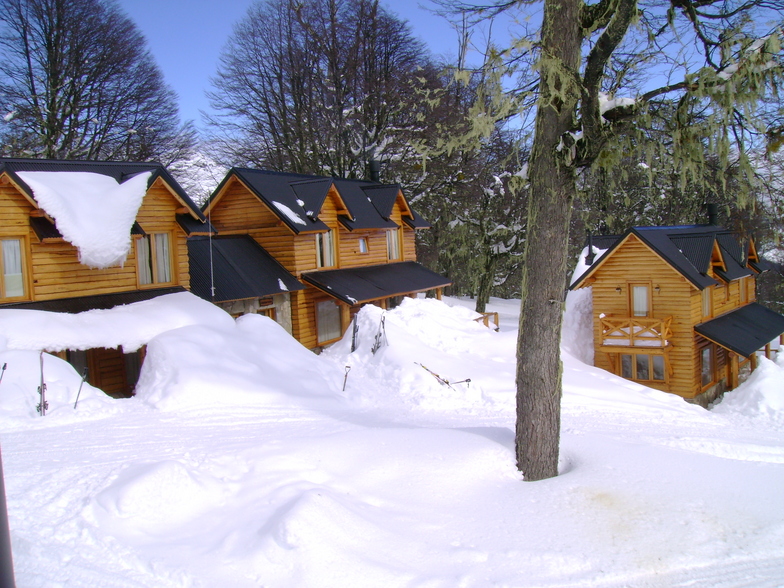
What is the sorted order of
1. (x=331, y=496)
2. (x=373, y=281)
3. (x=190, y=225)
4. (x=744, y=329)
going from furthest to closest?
1. (x=744, y=329)
2. (x=373, y=281)
3. (x=190, y=225)
4. (x=331, y=496)

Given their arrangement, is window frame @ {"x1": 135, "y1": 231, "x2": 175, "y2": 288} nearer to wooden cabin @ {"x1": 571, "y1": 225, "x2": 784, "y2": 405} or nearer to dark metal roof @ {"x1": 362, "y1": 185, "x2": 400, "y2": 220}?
dark metal roof @ {"x1": 362, "y1": 185, "x2": 400, "y2": 220}

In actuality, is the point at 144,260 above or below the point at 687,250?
below

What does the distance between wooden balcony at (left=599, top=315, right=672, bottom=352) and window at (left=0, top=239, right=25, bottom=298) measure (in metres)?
19.2

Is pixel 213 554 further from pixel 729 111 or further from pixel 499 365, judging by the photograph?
pixel 499 365

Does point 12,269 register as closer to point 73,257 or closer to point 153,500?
point 73,257

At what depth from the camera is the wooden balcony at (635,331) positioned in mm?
22453

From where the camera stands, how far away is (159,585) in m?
4.78

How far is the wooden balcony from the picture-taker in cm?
2245

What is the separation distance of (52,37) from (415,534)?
90.3ft

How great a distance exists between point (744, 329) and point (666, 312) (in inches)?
175

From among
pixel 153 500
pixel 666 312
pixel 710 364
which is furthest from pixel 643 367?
pixel 153 500

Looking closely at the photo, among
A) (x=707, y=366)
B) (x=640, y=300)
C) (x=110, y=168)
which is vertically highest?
(x=110, y=168)

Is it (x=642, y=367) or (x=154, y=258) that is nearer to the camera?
(x=154, y=258)

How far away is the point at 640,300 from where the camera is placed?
23.5 meters
